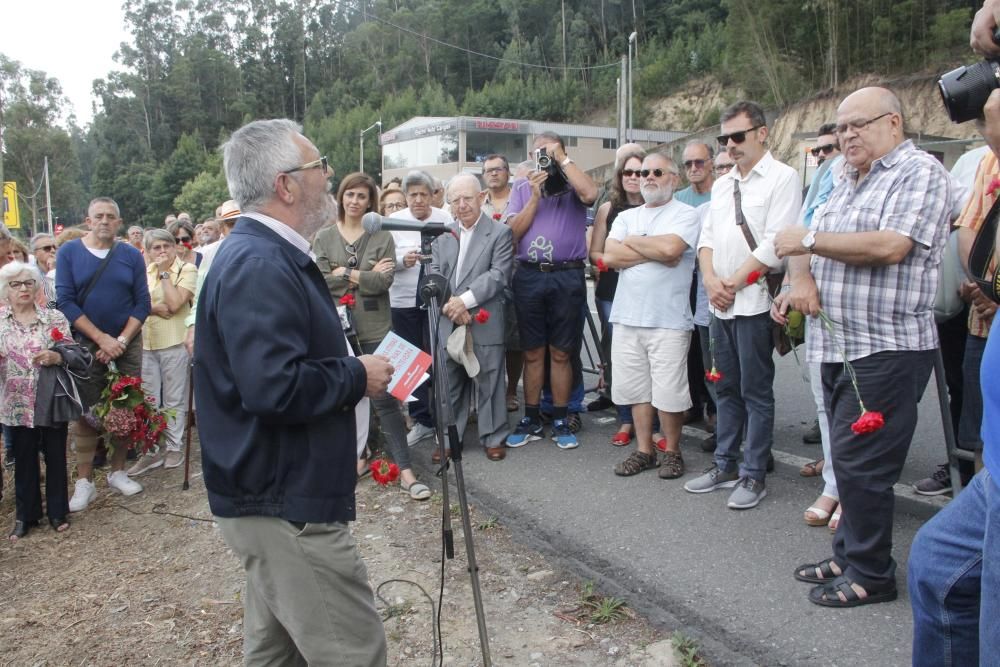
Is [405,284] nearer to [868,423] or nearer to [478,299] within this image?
[478,299]

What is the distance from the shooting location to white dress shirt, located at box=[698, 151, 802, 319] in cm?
393

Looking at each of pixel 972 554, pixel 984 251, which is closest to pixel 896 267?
pixel 984 251

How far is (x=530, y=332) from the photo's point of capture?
5414mm

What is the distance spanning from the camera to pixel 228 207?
6.05 m

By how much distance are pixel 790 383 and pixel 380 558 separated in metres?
4.34

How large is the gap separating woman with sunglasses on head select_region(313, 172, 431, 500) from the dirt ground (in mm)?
1062

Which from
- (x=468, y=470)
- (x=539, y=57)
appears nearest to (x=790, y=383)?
(x=468, y=470)

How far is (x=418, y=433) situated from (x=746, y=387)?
275 centimetres

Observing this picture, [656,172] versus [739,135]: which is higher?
[739,135]

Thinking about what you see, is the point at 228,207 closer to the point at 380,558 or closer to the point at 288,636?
the point at 380,558

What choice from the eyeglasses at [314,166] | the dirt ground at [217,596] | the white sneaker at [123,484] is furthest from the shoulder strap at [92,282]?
the eyeglasses at [314,166]

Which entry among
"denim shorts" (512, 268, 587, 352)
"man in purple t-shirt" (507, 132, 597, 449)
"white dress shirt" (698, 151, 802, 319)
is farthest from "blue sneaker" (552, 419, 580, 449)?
"white dress shirt" (698, 151, 802, 319)

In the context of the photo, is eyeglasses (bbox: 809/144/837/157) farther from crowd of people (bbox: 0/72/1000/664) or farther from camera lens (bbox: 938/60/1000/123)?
camera lens (bbox: 938/60/1000/123)

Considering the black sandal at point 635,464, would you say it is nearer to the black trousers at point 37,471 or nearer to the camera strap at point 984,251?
the camera strap at point 984,251
